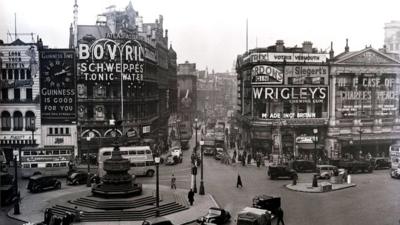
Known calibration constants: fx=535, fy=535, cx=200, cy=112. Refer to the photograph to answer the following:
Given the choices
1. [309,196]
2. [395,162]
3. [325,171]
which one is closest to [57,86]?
[325,171]

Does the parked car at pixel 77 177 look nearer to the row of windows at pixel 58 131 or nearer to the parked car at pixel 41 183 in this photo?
the parked car at pixel 41 183

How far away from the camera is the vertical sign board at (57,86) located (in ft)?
164

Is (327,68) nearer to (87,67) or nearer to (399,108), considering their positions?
(399,108)

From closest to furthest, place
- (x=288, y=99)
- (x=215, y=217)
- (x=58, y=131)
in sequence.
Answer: (x=215, y=217) < (x=58, y=131) < (x=288, y=99)

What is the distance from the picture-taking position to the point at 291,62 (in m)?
56.6

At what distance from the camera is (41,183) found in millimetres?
37844

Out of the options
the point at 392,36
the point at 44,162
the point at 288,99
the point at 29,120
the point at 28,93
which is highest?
the point at 392,36

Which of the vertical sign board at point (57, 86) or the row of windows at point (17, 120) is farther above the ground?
the vertical sign board at point (57, 86)

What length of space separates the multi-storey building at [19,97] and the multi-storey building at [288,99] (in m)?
22.1

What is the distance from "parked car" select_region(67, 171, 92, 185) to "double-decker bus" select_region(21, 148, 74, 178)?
Result: 2.77 m

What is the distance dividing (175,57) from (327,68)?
129 feet

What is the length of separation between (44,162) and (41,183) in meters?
5.47

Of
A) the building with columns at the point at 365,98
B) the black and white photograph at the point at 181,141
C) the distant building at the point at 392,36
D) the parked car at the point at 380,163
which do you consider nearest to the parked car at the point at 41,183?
the black and white photograph at the point at 181,141

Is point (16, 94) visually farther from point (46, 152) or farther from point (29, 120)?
point (46, 152)
